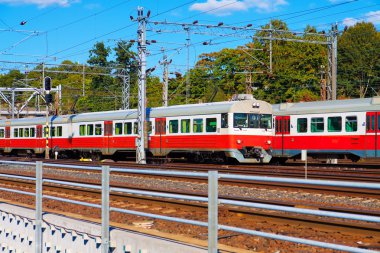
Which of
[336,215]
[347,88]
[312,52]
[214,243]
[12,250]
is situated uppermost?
[312,52]

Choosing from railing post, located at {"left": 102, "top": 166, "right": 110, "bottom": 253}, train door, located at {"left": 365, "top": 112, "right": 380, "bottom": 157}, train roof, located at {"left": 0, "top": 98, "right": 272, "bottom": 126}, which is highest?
train roof, located at {"left": 0, "top": 98, "right": 272, "bottom": 126}

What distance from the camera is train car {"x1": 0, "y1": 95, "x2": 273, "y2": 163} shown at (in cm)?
2666

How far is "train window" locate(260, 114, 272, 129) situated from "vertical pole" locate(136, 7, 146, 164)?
5988mm

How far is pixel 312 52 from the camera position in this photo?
63.4 m

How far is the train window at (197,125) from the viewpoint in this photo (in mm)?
27500

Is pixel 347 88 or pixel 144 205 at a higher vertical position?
pixel 347 88

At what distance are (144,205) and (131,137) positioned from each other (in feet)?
63.5

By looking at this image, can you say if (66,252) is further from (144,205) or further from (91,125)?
(91,125)

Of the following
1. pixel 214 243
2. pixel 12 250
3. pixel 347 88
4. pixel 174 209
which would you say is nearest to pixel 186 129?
pixel 174 209

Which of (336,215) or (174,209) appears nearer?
(336,215)

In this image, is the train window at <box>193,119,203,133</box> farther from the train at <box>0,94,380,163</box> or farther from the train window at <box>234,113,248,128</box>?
the train window at <box>234,113,248,128</box>

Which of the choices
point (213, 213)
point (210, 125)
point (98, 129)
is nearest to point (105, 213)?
point (213, 213)

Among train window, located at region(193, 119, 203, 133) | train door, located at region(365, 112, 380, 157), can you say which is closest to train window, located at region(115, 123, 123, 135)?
train window, located at region(193, 119, 203, 133)

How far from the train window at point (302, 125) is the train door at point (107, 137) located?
11300 millimetres
